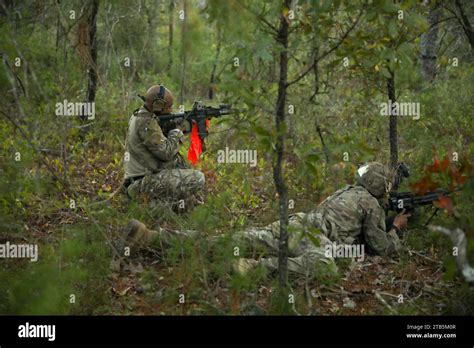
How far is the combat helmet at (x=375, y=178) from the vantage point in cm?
607

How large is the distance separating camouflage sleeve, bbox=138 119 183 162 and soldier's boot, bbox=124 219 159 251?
154cm

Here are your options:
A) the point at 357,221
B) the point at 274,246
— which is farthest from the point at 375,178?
the point at 274,246

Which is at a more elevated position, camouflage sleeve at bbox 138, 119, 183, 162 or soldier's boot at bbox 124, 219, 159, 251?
camouflage sleeve at bbox 138, 119, 183, 162

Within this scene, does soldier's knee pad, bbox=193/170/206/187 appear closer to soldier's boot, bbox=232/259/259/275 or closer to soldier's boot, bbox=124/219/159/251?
soldier's boot, bbox=124/219/159/251

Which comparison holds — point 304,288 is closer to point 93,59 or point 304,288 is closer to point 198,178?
point 198,178

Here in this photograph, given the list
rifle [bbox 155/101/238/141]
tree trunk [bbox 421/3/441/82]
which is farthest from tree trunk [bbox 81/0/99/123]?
tree trunk [bbox 421/3/441/82]

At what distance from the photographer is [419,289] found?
17.7ft

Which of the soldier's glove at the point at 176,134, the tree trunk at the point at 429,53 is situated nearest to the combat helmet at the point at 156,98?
the soldier's glove at the point at 176,134

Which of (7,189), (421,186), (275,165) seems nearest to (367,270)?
(275,165)

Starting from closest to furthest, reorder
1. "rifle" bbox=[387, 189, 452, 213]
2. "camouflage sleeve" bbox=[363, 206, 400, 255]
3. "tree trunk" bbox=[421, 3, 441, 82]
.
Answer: "camouflage sleeve" bbox=[363, 206, 400, 255] → "rifle" bbox=[387, 189, 452, 213] → "tree trunk" bbox=[421, 3, 441, 82]

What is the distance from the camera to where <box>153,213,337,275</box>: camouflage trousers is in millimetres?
5371
